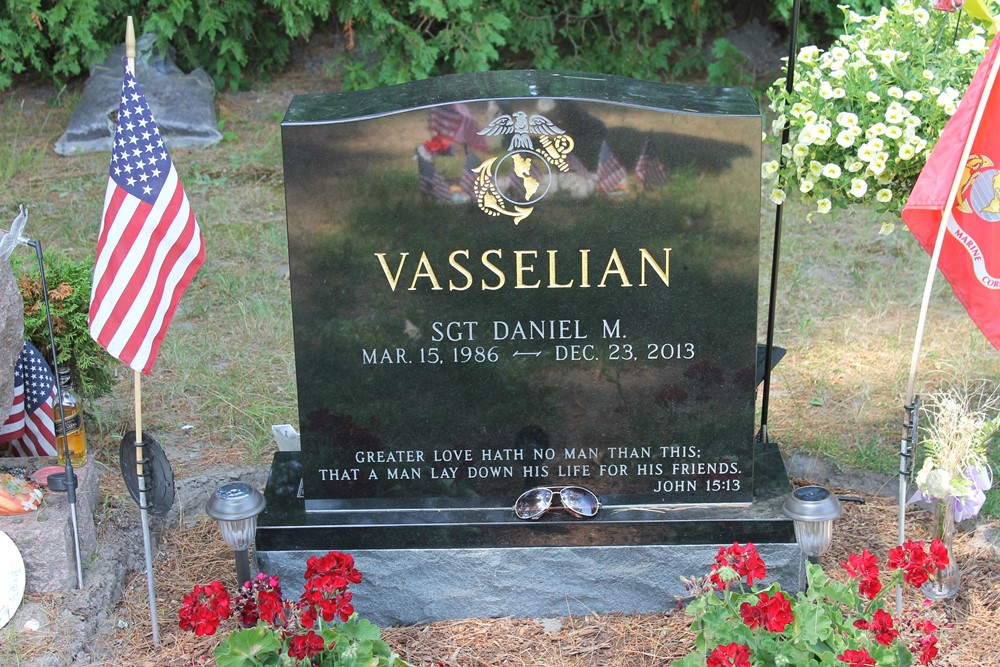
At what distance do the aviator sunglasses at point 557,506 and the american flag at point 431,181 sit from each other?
107 centimetres

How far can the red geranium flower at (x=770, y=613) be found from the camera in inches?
112

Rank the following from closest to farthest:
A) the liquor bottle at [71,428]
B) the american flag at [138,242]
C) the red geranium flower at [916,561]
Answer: the red geranium flower at [916,561], the american flag at [138,242], the liquor bottle at [71,428]

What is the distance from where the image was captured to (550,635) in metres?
3.87

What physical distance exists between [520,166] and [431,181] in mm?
290

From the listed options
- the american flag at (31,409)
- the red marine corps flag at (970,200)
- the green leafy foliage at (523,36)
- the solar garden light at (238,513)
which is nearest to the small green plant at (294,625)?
the solar garden light at (238,513)

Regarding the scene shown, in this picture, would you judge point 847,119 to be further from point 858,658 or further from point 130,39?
point 130,39

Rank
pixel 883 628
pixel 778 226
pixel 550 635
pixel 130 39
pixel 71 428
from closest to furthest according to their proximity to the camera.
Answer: pixel 883 628
pixel 130 39
pixel 550 635
pixel 778 226
pixel 71 428

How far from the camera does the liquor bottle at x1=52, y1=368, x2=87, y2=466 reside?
4207mm

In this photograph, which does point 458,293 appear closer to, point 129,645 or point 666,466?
point 666,466

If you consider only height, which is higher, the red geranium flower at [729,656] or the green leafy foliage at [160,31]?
the green leafy foliage at [160,31]

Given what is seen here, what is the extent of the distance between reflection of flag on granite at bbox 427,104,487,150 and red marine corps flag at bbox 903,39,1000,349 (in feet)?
4.46

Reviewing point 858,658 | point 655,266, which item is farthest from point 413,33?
point 858,658

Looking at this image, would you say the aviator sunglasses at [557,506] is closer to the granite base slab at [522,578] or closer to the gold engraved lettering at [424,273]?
the granite base slab at [522,578]

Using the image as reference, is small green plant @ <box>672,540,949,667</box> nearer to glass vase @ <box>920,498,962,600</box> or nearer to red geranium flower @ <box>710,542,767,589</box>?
red geranium flower @ <box>710,542,767,589</box>
